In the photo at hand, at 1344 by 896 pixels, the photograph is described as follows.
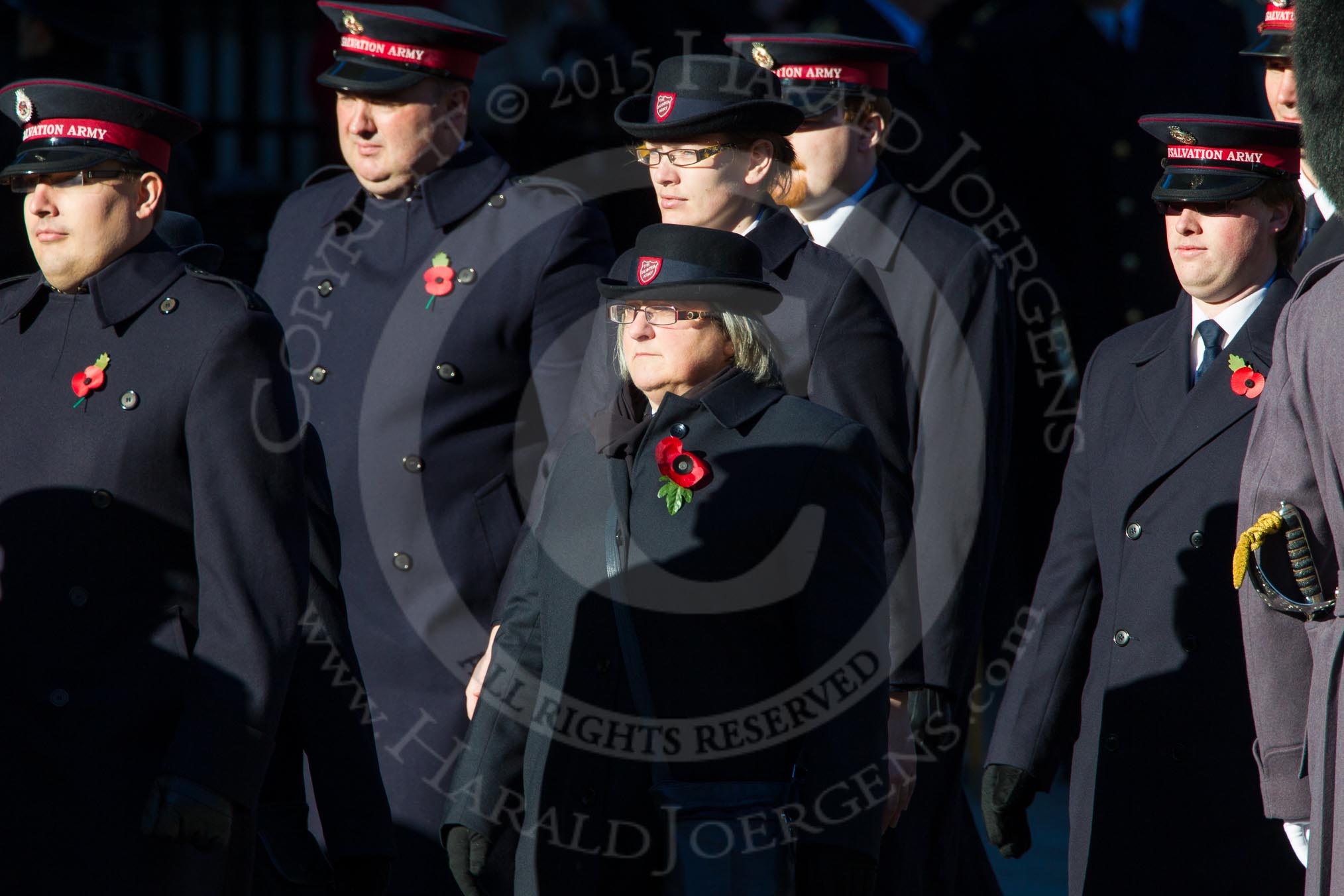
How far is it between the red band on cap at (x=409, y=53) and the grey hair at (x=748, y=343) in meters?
1.56

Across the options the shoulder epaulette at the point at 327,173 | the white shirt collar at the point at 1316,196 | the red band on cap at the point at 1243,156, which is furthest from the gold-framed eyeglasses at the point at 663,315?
the shoulder epaulette at the point at 327,173

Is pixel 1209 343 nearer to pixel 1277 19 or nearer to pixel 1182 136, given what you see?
pixel 1182 136

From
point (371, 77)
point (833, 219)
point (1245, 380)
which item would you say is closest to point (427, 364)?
point (371, 77)

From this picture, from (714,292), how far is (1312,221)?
1.87 metres

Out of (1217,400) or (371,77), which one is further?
(371,77)

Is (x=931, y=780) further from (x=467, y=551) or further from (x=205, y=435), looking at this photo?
(x=205, y=435)

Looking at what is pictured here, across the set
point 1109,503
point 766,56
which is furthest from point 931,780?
point 766,56

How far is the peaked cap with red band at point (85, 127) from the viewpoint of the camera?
13.6ft

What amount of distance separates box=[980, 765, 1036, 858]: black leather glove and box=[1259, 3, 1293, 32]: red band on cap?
1994 millimetres

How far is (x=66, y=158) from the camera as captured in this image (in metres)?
4.12

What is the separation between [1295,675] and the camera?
363 centimetres

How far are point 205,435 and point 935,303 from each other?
2043 mm

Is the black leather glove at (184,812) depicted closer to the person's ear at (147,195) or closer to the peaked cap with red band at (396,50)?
the person's ear at (147,195)

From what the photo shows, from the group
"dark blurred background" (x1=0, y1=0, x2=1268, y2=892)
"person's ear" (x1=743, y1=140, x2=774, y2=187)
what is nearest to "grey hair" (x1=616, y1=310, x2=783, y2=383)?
"person's ear" (x1=743, y1=140, x2=774, y2=187)
